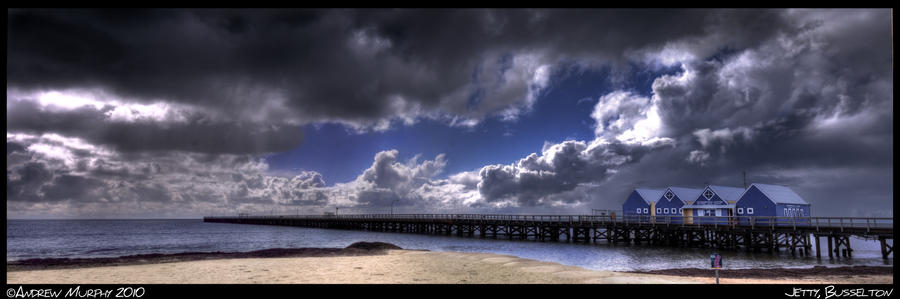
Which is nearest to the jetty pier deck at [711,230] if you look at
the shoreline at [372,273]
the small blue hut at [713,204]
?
the small blue hut at [713,204]

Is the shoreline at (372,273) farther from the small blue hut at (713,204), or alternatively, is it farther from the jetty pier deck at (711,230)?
the small blue hut at (713,204)

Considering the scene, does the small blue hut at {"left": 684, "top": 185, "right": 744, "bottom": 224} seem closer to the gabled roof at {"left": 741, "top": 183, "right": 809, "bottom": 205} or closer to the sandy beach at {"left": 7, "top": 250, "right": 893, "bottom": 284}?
the gabled roof at {"left": 741, "top": 183, "right": 809, "bottom": 205}

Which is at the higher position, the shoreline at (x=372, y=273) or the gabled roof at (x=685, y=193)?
the gabled roof at (x=685, y=193)

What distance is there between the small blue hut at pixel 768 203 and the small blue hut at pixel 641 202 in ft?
28.4

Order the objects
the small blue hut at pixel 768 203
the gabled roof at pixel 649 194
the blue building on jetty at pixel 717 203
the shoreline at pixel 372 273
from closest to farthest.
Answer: the shoreline at pixel 372 273 → the small blue hut at pixel 768 203 → the blue building on jetty at pixel 717 203 → the gabled roof at pixel 649 194

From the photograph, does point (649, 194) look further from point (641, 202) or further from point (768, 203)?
point (768, 203)

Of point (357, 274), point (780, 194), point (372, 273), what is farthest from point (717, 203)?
point (357, 274)

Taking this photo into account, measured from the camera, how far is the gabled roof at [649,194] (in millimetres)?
52531

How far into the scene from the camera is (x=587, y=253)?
36781 mm

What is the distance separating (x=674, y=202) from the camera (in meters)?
50.1

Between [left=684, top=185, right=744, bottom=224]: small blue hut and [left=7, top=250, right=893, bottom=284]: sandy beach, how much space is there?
84.2ft
